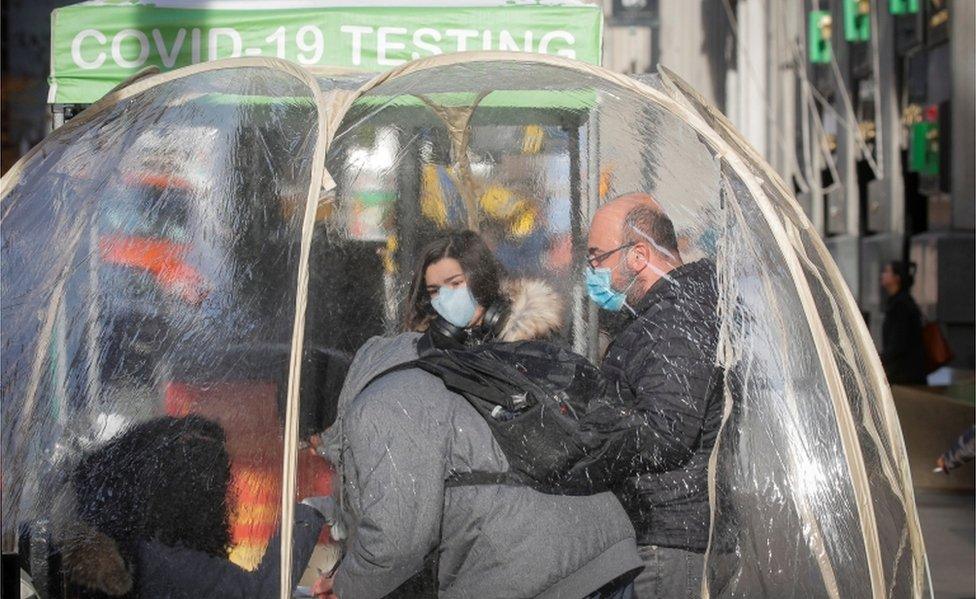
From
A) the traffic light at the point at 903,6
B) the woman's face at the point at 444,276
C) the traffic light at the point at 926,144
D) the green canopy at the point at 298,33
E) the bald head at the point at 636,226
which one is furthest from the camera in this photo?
the traffic light at the point at 903,6

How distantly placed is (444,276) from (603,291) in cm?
47

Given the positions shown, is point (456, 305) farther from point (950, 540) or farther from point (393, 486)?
point (950, 540)

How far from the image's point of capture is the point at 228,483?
3.53 m

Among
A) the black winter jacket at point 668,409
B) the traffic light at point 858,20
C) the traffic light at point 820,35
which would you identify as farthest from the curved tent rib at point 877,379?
the traffic light at point 820,35

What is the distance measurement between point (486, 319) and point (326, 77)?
0.98 m

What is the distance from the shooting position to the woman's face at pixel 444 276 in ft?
12.3

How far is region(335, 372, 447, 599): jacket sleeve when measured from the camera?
3.06 metres

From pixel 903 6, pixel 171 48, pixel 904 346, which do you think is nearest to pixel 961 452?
pixel 904 346

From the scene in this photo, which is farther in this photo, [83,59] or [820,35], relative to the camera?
[820,35]

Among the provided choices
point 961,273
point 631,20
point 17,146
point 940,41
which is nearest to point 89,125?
point 17,146

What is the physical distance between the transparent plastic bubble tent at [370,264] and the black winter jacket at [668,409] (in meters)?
0.06

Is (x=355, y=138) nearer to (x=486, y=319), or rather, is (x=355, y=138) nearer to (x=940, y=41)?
(x=486, y=319)

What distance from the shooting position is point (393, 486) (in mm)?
3064

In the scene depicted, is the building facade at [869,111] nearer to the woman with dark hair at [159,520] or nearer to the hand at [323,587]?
the woman with dark hair at [159,520]
